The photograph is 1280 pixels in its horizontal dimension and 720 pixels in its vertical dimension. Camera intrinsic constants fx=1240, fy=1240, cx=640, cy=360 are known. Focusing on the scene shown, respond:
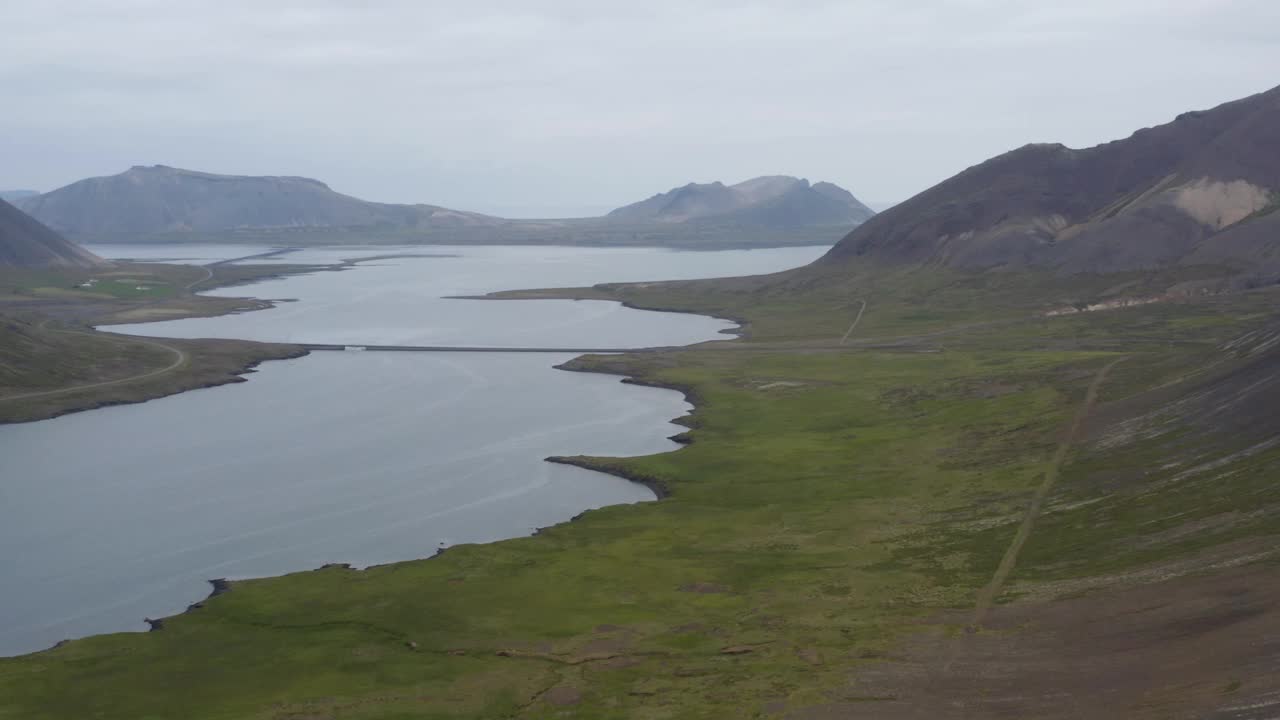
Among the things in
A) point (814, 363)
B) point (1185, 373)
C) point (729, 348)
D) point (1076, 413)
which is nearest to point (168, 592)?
point (1076, 413)

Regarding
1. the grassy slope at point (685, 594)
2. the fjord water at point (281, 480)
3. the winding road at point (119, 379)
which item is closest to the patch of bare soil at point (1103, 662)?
the grassy slope at point (685, 594)

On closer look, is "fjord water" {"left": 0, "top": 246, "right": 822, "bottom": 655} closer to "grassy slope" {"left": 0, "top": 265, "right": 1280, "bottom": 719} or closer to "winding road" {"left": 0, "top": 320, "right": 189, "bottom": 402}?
"grassy slope" {"left": 0, "top": 265, "right": 1280, "bottom": 719}

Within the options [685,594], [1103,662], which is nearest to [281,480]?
[685,594]

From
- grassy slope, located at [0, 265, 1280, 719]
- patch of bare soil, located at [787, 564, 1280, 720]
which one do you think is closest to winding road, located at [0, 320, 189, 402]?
grassy slope, located at [0, 265, 1280, 719]

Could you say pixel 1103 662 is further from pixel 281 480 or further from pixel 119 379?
pixel 119 379

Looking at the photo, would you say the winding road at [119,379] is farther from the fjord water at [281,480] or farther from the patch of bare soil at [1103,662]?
the patch of bare soil at [1103,662]

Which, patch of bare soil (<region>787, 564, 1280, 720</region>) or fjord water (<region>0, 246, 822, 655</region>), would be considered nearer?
A: patch of bare soil (<region>787, 564, 1280, 720</region>)
